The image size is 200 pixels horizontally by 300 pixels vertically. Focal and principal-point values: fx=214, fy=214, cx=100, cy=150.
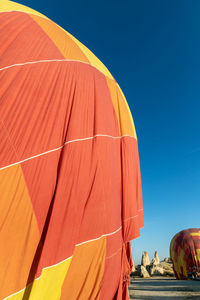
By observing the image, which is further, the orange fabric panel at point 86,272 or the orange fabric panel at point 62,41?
the orange fabric panel at point 62,41

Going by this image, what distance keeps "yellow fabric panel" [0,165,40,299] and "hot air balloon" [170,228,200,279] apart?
1840 cm

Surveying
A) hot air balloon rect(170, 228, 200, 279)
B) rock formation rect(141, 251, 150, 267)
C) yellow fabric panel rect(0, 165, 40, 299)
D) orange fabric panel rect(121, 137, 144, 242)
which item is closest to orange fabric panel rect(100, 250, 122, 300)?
orange fabric panel rect(121, 137, 144, 242)

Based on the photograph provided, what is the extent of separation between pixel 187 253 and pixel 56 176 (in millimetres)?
19439

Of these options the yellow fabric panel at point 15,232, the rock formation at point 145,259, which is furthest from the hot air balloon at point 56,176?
the rock formation at point 145,259

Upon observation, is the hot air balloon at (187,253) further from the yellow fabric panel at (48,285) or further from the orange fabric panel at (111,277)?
the yellow fabric panel at (48,285)

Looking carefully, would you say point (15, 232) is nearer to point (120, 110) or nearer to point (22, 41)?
point (22, 41)

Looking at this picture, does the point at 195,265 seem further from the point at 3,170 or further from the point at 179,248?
the point at 3,170

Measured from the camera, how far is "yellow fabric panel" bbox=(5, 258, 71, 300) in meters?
2.58

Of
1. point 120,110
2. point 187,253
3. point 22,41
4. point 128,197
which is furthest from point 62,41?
point 187,253

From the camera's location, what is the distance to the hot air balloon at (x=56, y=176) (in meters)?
2.70

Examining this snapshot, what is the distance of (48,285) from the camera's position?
2.77 metres

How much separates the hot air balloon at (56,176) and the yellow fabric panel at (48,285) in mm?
12

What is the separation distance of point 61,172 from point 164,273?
29.2 metres

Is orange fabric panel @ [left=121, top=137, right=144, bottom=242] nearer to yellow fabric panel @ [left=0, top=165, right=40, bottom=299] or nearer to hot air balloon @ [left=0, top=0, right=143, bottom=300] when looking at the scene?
hot air balloon @ [left=0, top=0, right=143, bottom=300]
